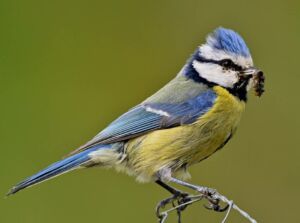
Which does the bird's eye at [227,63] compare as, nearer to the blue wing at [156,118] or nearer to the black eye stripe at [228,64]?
the black eye stripe at [228,64]

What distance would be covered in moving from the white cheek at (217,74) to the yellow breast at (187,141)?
1.5 inches

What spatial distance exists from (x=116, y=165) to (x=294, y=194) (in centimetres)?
126

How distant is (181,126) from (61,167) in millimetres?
572

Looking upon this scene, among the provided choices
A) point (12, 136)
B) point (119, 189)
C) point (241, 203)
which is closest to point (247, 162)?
point (241, 203)

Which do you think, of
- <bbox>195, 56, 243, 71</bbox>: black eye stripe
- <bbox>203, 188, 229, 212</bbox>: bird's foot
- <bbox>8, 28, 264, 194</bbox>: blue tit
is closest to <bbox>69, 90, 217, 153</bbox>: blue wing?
<bbox>8, 28, 264, 194</bbox>: blue tit

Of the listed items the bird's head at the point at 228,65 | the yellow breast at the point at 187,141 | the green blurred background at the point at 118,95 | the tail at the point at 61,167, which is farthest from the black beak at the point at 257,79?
the green blurred background at the point at 118,95

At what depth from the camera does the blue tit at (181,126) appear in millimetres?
3576

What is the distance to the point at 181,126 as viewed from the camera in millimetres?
3654

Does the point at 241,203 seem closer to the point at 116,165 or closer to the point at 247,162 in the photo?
the point at 247,162

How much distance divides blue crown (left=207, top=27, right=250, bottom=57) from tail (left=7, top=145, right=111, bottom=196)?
26.9 inches

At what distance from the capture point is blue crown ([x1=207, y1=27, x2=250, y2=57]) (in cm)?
355

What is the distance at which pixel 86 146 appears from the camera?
3.55 metres

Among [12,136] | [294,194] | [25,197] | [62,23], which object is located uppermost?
[62,23]

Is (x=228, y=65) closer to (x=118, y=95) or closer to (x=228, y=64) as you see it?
(x=228, y=64)
